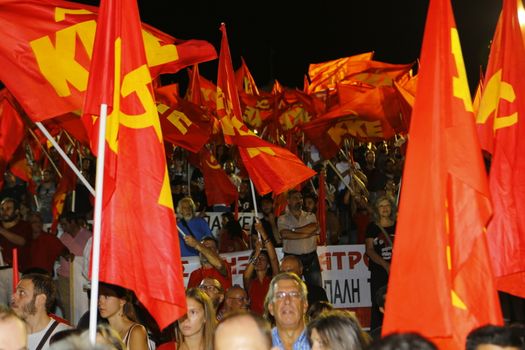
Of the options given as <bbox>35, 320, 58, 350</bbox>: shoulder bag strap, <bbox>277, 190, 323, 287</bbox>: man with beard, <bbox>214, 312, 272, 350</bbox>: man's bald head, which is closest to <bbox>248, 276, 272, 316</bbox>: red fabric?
<bbox>277, 190, 323, 287</bbox>: man with beard

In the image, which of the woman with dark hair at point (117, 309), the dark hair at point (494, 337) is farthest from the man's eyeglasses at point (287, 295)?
the dark hair at point (494, 337)

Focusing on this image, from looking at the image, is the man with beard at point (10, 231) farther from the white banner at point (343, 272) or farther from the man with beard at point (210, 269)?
the man with beard at point (210, 269)

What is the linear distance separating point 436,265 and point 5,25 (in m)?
4.06

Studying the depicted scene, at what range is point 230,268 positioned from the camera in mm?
11625

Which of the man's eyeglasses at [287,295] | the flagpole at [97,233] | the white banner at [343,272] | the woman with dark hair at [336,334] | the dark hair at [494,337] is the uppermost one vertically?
the flagpole at [97,233]

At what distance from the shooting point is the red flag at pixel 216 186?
48.2 feet

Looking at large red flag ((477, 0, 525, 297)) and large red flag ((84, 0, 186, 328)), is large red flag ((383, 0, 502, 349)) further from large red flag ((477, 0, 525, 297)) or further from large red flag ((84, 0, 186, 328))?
large red flag ((84, 0, 186, 328))

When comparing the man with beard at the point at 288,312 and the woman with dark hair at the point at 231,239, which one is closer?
the man with beard at the point at 288,312

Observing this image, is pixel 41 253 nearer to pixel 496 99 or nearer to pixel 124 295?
pixel 124 295

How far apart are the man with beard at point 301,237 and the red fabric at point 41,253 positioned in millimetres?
3202

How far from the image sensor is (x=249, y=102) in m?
21.2

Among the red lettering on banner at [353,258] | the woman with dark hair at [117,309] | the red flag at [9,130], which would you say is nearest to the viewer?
the woman with dark hair at [117,309]

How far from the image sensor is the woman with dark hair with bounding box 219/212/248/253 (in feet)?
44.7

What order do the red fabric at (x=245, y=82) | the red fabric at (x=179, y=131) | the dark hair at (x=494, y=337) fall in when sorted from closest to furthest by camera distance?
the dark hair at (x=494, y=337)
the red fabric at (x=179, y=131)
the red fabric at (x=245, y=82)
